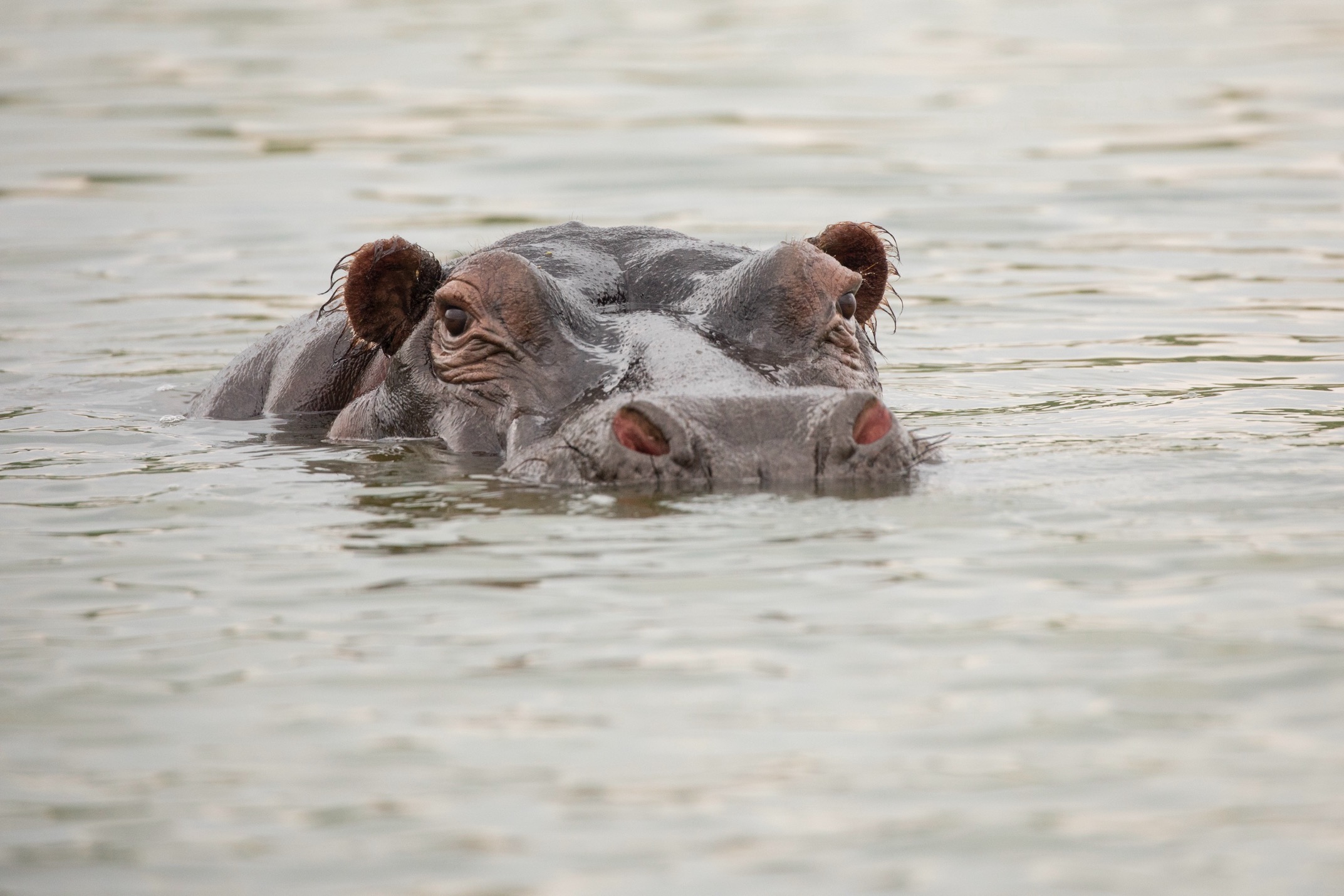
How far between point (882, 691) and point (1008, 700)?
31cm

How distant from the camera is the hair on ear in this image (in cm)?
→ 837

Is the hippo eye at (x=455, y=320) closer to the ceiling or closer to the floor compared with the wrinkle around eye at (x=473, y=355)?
closer to the ceiling

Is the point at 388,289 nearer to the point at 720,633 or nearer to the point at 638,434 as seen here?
the point at 638,434

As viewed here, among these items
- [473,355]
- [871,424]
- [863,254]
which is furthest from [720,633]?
[863,254]

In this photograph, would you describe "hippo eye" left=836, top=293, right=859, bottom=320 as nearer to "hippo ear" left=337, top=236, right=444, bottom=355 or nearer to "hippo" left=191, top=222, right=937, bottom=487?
"hippo" left=191, top=222, right=937, bottom=487

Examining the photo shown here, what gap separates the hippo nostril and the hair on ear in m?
1.92

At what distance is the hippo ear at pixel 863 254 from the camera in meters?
9.05

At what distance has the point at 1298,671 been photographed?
5043 millimetres

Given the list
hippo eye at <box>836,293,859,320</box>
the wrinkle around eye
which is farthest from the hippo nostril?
hippo eye at <box>836,293,859,320</box>

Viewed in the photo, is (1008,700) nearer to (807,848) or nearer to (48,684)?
(807,848)

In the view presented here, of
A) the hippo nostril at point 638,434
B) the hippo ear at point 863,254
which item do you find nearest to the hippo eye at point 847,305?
the hippo ear at point 863,254

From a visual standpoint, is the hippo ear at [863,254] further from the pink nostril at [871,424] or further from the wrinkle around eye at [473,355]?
the pink nostril at [871,424]

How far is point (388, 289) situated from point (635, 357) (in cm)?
153

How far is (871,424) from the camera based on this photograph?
6.85 metres
